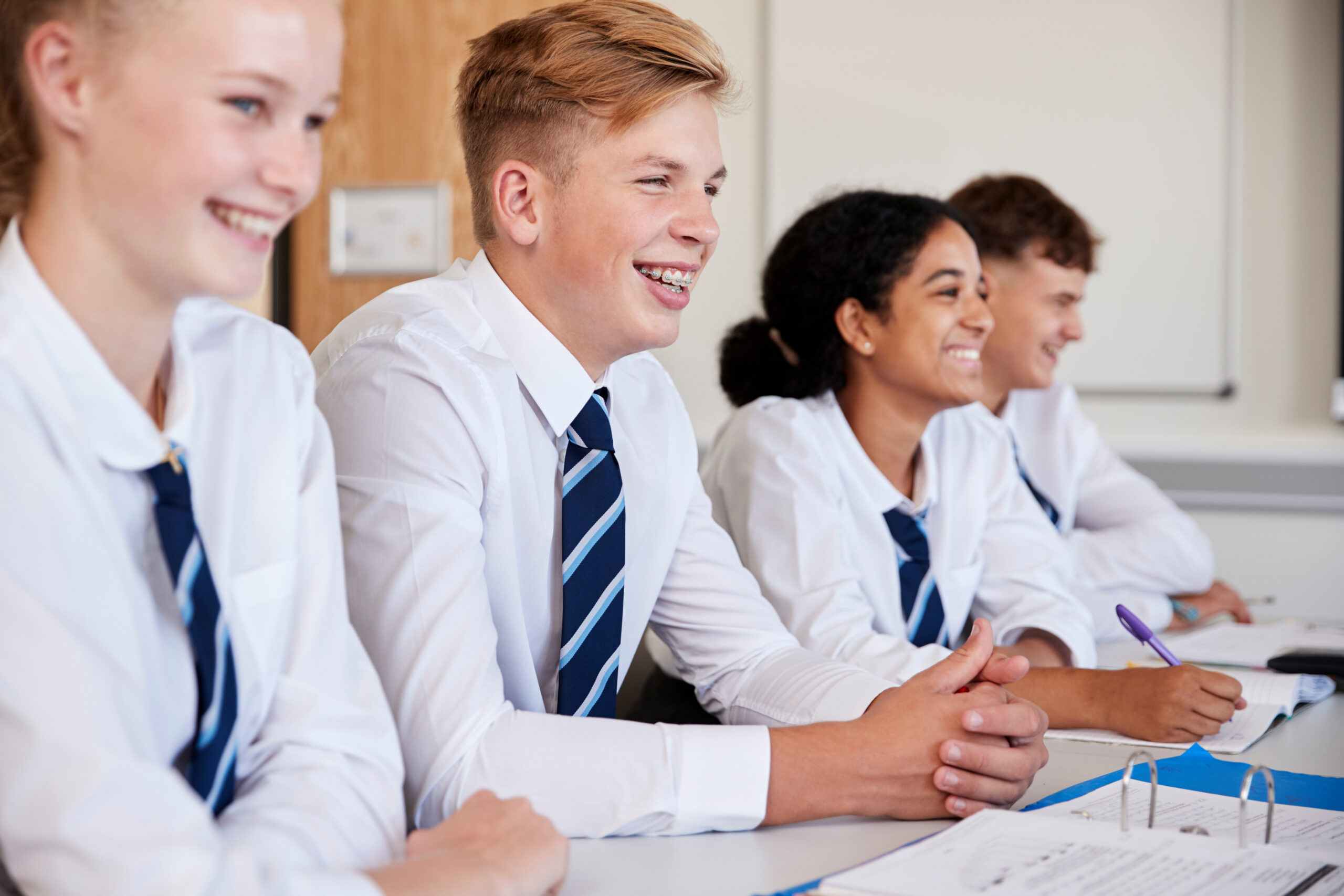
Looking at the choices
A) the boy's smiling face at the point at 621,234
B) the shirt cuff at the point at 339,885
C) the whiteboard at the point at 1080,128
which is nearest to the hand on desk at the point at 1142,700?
the boy's smiling face at the point at 621,234

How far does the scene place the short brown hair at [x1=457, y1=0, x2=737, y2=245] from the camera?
1.28 metres

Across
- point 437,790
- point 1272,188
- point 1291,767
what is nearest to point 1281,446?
point 1272,188

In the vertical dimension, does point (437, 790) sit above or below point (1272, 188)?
below

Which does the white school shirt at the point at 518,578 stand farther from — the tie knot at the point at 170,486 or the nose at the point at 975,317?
the nose at the point at 975,317

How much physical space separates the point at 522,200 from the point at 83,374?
2.19 ft

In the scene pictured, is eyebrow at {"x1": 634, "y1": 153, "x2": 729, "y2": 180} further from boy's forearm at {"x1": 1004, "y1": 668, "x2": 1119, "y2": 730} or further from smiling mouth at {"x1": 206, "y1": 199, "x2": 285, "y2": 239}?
boy's forearm at {"x1": 1004, "y1": 668, "x2": 1119, "y2": 730}

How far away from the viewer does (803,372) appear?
78.4 inches

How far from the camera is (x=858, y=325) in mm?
1978

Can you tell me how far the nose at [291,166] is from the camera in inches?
30.6

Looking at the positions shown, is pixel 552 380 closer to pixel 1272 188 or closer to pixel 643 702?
pixel 643 702

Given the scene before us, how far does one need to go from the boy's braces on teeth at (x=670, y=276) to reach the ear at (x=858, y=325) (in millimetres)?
657

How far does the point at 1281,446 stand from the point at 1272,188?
0.67 metres

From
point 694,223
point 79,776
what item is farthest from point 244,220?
point 694,223

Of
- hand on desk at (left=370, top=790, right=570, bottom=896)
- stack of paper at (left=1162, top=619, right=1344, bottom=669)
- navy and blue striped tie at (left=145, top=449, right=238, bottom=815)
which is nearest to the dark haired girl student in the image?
stack of paper at (left=1162, top=619, right=1344, bottom=669)
